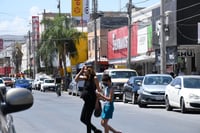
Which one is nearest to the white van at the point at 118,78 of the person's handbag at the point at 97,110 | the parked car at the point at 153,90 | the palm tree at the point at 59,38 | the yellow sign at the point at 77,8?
the parked car at the point at 153,90

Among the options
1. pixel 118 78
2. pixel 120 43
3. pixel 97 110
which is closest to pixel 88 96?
pixel 97 110

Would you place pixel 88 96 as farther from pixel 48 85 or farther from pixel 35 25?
pixel 35 25

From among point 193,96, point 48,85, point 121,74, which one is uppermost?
point 121,74

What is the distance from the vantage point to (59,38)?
67.0 metres

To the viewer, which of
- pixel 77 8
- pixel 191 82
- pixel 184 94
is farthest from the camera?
pixel 77 8

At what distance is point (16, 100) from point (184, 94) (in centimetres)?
1858

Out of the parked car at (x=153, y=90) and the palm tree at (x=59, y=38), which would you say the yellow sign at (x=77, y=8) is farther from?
the parked car at (x=153, y=90)

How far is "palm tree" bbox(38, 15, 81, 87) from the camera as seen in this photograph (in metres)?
66.9

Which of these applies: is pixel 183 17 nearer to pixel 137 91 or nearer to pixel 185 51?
pixel 185 51

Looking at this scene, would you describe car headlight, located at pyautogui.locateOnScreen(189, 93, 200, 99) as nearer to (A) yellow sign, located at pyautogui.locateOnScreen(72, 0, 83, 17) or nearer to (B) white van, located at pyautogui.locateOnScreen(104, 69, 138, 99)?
(B) white van, located at pyautogui.locateOnScreen(104, 69, 138, 99)

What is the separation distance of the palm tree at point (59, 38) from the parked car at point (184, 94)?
138ft

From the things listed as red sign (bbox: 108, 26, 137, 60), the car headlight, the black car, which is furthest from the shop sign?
the car headlight

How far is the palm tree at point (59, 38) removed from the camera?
66875 millimetres

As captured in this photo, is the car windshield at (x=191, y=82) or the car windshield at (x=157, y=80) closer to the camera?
the car windshield at (x=191, y=82)
